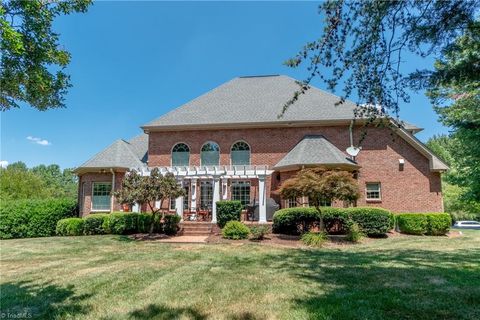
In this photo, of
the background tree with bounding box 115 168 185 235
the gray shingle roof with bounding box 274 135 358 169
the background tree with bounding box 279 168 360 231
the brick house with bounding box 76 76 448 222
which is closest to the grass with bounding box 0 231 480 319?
the background tree with bounding box 279 168 360 231

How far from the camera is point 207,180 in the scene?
19281mm

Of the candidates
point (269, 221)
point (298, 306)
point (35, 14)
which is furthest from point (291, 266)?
point (269, 221)

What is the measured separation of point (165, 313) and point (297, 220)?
10698 millimetres

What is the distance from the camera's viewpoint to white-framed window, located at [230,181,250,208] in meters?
19.2

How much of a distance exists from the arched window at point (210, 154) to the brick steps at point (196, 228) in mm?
4938

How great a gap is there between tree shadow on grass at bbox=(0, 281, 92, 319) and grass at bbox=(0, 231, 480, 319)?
18 millimetres

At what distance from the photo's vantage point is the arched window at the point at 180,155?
20.5 meters

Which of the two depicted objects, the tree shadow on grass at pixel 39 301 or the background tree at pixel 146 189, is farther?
the background tree at pixel 146 189

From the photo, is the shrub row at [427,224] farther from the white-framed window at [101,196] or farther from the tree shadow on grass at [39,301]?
the white-framed window at [101,196]

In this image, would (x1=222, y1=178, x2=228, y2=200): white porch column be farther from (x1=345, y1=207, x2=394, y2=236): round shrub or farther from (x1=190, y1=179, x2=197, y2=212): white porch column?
(x1=345, y1=207, x2=394, y2=236): round shrub

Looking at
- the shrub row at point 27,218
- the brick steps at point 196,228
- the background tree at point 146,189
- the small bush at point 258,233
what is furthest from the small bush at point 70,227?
the small bush at point 258,233

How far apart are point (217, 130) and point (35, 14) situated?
16167 mm

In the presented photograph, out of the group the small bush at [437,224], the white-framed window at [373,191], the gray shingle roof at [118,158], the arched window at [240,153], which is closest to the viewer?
the small bush at [437,224]

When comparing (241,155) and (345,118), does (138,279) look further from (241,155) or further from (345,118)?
(345,118)
